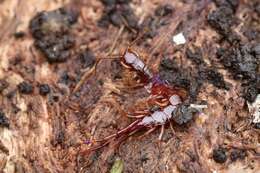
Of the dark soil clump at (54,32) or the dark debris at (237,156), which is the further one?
the dark soil clump at (54,32)

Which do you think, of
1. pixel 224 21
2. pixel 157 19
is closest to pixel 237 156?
pixel 224 21

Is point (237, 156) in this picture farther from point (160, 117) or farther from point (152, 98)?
point (152, 98)

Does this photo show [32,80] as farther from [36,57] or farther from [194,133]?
[194,133]

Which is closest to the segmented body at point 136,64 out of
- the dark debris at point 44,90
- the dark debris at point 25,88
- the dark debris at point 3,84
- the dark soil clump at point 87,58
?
the dark soil clump at point 87,58

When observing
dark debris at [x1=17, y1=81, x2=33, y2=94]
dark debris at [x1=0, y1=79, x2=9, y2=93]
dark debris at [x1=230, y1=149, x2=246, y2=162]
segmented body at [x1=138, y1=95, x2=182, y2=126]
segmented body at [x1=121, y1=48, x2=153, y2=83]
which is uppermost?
dark debris at [x1=0, y1=79, x2=9, y2=93]

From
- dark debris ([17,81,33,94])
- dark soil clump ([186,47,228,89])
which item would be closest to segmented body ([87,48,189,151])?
dark soil clump ([186,47,228,89])

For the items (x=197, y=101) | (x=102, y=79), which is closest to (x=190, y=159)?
(x=197, y=101)

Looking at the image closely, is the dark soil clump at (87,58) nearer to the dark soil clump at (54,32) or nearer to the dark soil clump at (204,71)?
the dark soil clump at (54,32)

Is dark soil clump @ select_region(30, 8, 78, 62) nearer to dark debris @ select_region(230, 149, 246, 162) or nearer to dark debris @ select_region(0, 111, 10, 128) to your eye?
dark debris @ select_region(0, 111, 10, 128)
